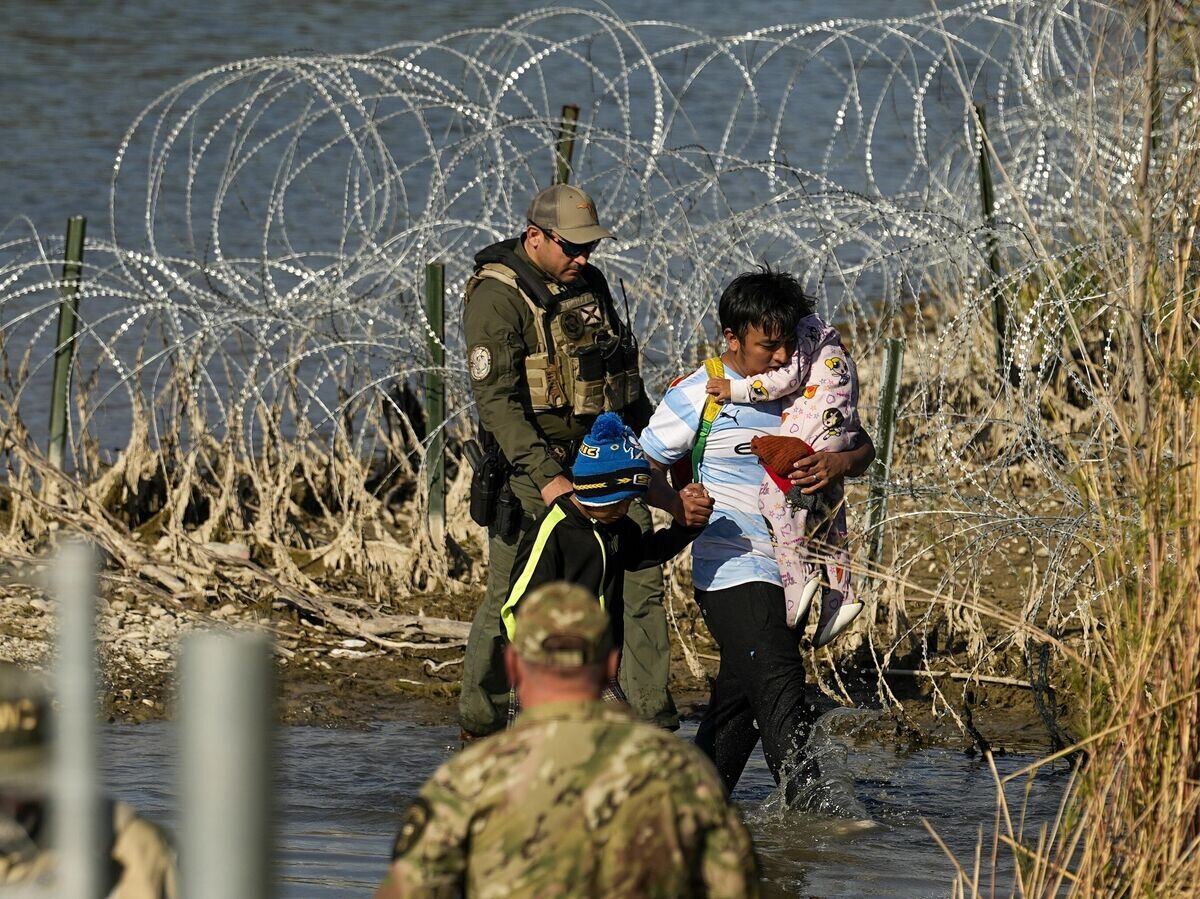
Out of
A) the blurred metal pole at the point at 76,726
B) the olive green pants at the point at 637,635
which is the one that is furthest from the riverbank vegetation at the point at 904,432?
the blurred metal pole at the point at 76,726

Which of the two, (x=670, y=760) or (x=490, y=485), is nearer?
(x=670, y=760)

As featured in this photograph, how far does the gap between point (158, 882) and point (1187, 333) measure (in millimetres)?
2476

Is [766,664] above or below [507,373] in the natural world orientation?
below

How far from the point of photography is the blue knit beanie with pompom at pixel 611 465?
5020 millimetres

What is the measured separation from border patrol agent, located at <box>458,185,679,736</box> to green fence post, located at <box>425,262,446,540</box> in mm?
1847

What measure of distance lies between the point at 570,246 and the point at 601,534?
3.08ft

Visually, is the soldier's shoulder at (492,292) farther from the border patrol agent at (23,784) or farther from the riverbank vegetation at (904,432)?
the border patrol agent at (23,784)

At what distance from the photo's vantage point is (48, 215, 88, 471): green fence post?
832 cm

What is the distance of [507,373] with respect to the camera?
18.7ft

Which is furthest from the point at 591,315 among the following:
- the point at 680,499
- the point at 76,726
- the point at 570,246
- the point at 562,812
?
the point at 76,726

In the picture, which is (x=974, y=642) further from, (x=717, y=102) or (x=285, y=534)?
(x=717, y=102)

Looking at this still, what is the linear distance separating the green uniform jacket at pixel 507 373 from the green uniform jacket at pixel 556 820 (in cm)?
265

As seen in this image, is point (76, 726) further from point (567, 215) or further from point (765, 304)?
point (567, 215)

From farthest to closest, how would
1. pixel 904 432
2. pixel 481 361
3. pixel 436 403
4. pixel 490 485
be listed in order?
pixel 904 432 → pixel 436 403 → pixel 490 485 → pixel 481 361
